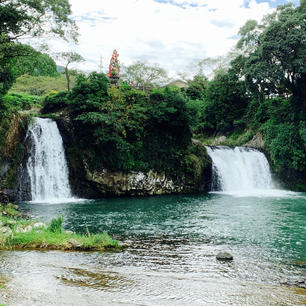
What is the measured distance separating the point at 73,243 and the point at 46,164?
12826 mm

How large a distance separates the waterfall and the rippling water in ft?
34.9

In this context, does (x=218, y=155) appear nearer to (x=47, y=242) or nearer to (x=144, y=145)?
(x=144, y=145)

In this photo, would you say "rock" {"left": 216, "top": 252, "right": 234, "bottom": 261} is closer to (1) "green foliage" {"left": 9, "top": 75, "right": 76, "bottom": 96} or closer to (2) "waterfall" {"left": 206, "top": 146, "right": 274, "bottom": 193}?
(2) "waterfall" {"left": 206, "top": 146, "right": 274, "bottom": 193}

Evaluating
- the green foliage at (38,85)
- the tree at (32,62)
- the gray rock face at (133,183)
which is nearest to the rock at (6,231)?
the tree at (32,62)

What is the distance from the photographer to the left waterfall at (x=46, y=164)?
20188 mm

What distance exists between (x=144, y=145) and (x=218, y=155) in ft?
21.5

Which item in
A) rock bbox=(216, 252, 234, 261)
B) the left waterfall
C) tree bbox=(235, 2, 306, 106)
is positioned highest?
tree bbox=(235, 2, 306, 106)

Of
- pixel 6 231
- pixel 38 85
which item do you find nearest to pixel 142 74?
pixel 38 85

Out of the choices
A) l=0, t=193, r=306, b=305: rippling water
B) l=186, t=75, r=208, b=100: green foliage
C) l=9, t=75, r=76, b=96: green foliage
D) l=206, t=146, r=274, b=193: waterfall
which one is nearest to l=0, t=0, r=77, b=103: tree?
l=0, t=193, r=306, b=305: rippling water

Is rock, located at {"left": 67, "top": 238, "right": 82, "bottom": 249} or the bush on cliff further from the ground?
the bush on cliff

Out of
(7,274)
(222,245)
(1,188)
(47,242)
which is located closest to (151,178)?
(1,188)

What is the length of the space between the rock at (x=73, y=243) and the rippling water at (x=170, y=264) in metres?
0.53

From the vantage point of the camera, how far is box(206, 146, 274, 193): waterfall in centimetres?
2670

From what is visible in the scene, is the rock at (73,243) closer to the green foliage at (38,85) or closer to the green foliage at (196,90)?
the green foliage at (38,85)
